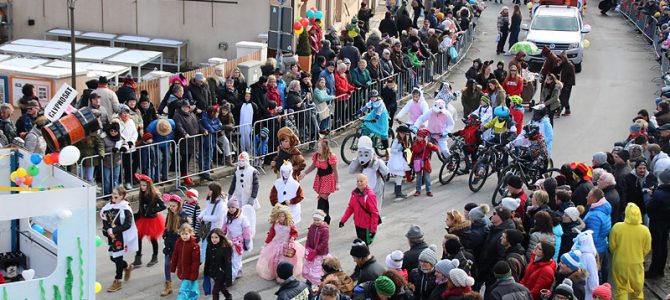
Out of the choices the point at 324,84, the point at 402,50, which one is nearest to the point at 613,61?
the point at 402,50

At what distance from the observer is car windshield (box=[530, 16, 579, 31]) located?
32.6m

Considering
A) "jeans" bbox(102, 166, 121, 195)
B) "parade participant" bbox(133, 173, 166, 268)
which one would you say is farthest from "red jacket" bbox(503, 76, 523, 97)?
"parade participant" bbox(133, 173, 166, 268)

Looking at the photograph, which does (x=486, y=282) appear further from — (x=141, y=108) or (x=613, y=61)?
(x=613, y=61)

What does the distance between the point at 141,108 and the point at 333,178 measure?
13.2 ft

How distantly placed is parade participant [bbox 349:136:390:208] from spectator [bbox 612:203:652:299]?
4167 mm

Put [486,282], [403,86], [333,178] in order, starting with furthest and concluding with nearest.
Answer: [403,86], [333,178], [486,282]

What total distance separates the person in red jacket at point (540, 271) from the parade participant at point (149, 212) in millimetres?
5399

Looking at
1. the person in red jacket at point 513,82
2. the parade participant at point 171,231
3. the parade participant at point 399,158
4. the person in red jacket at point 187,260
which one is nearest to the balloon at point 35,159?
the person in red jacket at point 187,260

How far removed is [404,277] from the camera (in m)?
12.6

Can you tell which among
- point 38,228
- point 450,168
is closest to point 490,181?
point 450,168

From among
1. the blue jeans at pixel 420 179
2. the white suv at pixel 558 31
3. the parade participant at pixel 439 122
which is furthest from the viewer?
the white suv at pixel 558 31

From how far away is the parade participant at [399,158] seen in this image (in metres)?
18.9

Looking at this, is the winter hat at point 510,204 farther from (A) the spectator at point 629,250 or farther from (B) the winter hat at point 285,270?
(B) the winter hat at point 285,270

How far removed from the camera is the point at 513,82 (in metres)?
24.7
